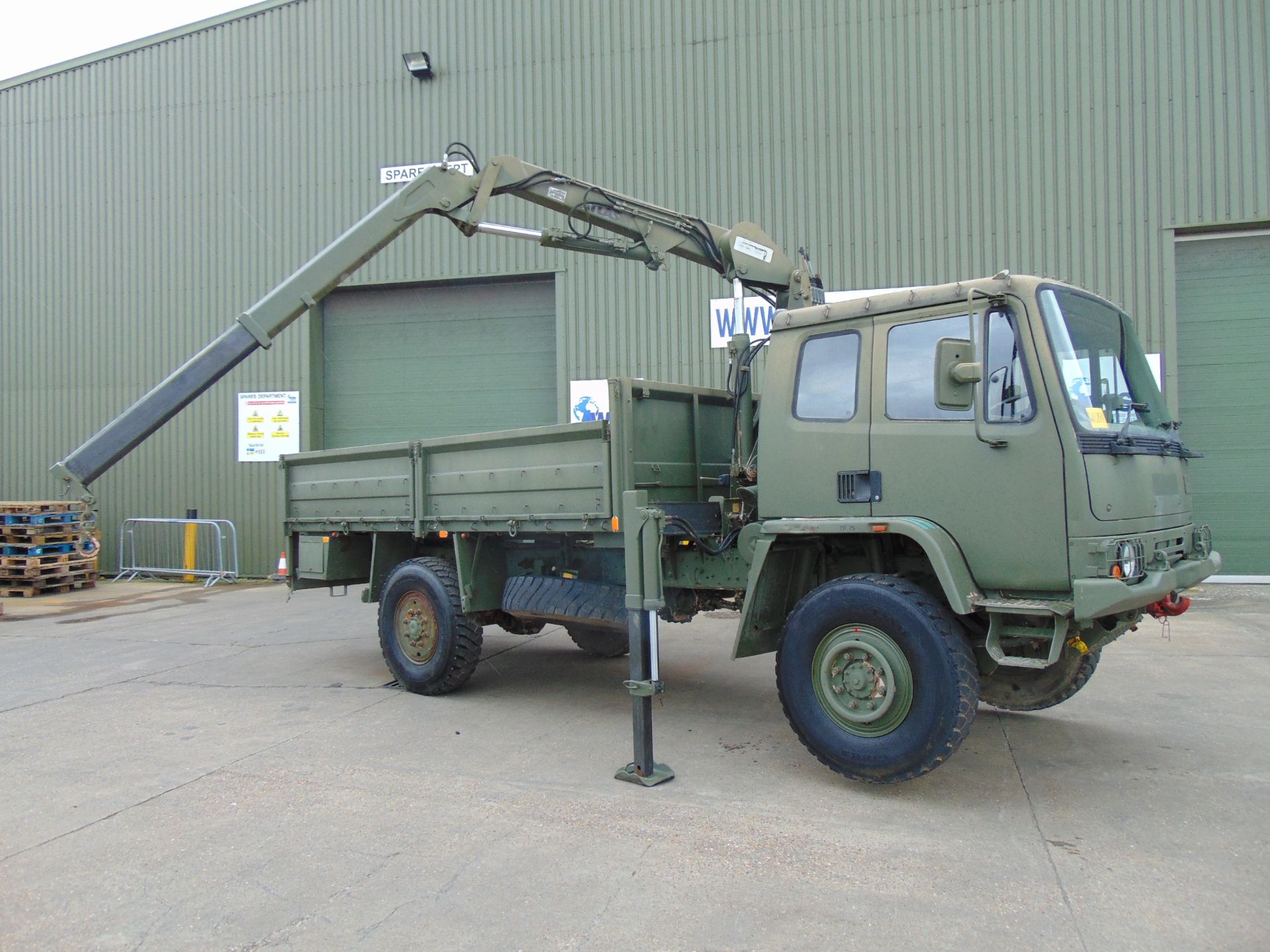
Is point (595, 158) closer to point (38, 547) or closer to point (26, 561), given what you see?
point (38, 547)

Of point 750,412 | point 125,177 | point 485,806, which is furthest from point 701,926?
point 125,177

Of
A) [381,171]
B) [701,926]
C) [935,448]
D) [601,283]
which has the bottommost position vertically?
[701,926]

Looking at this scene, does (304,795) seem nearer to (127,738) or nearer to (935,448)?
(127,738)

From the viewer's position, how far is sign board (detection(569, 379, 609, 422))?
47.4ft

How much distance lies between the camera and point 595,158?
48.3ft

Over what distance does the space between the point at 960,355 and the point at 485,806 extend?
342cm

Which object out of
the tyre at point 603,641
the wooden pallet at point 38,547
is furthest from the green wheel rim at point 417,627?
the wooden pallet at point 38,547

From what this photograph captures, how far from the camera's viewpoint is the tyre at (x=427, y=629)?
282 inches

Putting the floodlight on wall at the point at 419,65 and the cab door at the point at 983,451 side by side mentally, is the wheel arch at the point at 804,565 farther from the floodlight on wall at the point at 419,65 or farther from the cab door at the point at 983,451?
the floodlight on wall at the point at 419,65

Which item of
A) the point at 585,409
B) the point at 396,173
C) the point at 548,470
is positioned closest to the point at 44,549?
the point at 396,173

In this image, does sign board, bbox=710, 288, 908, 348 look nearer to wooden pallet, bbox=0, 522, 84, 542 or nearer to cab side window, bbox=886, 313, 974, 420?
cab side window, bbox=886, 313, 974, 420

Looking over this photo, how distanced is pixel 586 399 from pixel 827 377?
941cm

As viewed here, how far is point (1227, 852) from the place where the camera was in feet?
13.5

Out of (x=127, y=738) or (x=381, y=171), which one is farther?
(x=381, y=171)
